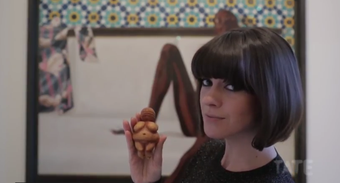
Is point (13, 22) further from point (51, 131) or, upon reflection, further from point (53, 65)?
point (51, 131)

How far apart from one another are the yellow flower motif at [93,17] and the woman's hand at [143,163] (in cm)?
37

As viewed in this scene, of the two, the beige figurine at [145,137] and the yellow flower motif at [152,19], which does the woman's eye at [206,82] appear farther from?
the yellow flower motif at [152,19]

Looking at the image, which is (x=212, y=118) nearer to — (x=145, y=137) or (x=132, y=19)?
(x=145, y=137)

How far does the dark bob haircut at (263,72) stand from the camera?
1.32 ft

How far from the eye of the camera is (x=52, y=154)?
79cm

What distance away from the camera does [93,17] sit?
0.79 m

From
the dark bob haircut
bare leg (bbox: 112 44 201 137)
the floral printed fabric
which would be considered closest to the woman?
the dark bob haircut

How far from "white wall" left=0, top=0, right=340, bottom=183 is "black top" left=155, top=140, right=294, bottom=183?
337 millimetres

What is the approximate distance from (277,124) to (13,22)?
66 cm
